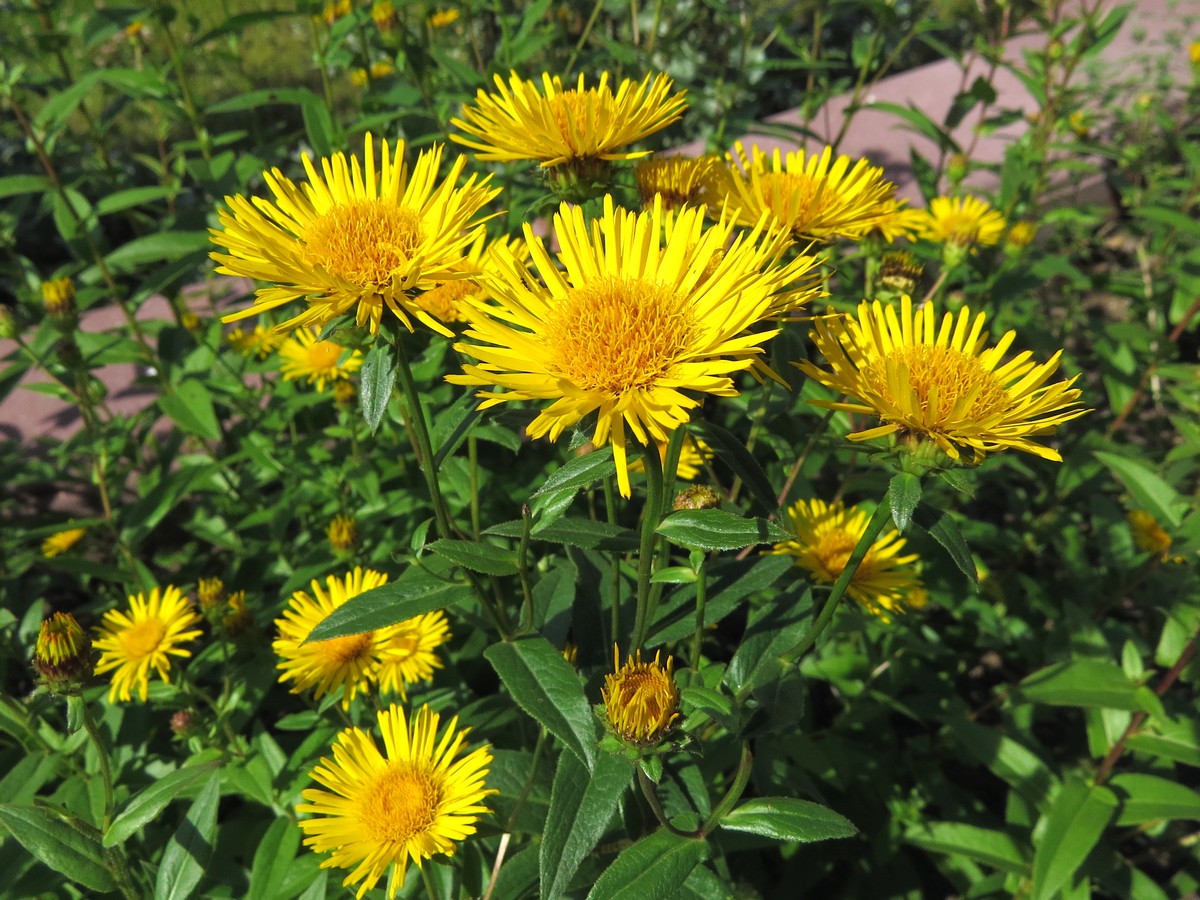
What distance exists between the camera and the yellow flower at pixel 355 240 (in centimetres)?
109

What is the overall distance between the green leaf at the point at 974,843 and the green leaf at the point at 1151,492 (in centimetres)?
90

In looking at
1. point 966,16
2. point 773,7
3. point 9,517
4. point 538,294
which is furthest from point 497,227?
point 966,16

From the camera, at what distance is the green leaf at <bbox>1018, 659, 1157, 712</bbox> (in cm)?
186

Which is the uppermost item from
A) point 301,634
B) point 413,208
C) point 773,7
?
point 773,7

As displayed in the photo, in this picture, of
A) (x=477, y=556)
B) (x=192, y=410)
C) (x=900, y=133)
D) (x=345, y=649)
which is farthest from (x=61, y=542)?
(x=900, y=133)

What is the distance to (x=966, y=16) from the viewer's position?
22.3 ft

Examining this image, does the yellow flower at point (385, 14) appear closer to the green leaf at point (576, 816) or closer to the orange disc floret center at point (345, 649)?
the orange disc floret center at point (345, 649)

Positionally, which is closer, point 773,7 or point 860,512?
point 860,512

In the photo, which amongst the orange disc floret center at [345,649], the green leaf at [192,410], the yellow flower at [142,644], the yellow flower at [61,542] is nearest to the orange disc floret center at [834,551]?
the orange disc floret center at [345,649]

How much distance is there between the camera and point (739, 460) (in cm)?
110

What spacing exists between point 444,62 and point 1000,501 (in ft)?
9.29

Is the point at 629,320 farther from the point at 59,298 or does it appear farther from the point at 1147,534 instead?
the point at 1147,534

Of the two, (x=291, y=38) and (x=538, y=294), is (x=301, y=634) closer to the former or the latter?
(x=538, y=294)

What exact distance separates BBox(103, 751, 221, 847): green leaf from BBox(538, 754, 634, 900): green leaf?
757 mm
